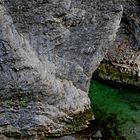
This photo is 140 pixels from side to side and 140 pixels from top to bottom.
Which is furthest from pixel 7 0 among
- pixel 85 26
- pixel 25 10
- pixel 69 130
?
pixel 69 130

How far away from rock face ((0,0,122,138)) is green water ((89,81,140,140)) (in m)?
0.64

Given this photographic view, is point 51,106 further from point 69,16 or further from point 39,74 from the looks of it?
point 69,16

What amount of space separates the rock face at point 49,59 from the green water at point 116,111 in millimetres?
643

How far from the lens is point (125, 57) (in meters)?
13.6

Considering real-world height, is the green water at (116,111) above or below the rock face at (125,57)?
below

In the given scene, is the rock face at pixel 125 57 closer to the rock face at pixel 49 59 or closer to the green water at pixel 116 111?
the green water at pixel 116 111

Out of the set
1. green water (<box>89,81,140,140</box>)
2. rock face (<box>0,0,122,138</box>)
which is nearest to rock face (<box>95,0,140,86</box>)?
green water (<box>89,81,140,140</box>)

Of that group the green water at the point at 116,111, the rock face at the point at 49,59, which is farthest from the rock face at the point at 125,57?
the rock face at the point at 49,59

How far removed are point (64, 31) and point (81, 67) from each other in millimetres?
1216

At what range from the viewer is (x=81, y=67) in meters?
10.4

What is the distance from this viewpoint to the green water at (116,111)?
1051 centimetres

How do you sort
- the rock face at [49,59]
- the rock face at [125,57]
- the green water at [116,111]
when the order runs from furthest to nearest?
1. the rock face at [125,57]
2. the green water at [116,111]
3. the rock face at [49,59]

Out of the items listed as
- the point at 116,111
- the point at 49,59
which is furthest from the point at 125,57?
the point at 49,59

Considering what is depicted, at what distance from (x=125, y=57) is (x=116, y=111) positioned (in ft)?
8.45
